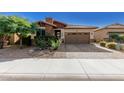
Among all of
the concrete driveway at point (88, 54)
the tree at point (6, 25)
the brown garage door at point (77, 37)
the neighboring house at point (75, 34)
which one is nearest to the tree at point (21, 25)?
the tree at point (6, 25)

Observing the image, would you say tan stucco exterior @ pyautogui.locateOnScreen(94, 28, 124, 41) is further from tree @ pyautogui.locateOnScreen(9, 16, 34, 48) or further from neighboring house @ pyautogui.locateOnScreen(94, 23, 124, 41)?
tree @ pyautogui.locateOnScreen(9, 16, 34, 48)

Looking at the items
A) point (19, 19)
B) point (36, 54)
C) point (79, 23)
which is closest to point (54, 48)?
point (36, 54)

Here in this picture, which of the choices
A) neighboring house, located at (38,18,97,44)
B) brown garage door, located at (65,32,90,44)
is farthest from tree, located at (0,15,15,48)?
brown garage door, located at (65,32,90,44)

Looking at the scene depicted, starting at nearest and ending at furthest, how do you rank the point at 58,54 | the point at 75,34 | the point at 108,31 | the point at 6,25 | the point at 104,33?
the point at 58,54, the point at 6,25, the point at 75,34, the point at 108,31, the point at 104,33

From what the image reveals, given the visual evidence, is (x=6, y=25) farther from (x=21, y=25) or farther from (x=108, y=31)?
(x=108, y=31)

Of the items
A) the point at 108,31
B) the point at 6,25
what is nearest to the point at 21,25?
the point at 6,25

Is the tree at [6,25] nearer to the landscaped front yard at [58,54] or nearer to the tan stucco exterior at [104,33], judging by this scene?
the landscaped front yard at [58,54]

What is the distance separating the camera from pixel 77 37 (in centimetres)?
2881

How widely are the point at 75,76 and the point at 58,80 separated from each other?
101 centimetres

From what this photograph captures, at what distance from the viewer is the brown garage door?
2877 cm

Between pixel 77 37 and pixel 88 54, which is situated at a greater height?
pixel 77 37

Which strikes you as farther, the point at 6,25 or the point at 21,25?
the point at 21,25
